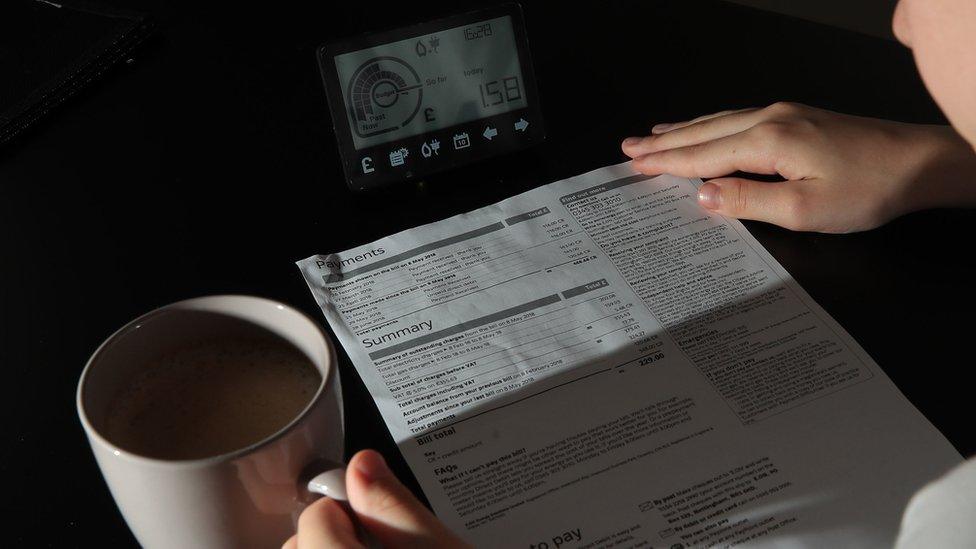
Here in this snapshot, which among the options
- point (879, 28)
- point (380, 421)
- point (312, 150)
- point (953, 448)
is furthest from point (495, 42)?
point (879, 28)

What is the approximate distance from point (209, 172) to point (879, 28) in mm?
1360

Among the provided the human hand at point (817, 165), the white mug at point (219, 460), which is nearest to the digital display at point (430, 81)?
the human hand at point (817, 165)

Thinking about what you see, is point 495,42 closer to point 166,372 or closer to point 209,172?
point 209,172

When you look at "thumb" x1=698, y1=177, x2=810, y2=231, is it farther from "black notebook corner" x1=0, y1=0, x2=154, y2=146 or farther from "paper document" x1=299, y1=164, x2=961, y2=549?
"black notebook corner" x1=0, y1=0, x2=154, y2=146

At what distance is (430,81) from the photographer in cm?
76

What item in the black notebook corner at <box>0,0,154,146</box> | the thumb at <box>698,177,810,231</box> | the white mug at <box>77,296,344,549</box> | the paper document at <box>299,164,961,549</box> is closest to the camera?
the white mug at <box>77,296,344,549</box>

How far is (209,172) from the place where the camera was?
0.81 m

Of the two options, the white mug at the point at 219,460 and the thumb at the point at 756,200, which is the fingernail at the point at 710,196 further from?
the white mug at the point at 219,460

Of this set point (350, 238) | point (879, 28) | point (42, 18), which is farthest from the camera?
point (879, 28)

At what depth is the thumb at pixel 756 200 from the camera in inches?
28.5

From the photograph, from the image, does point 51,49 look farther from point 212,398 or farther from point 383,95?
point 212,398

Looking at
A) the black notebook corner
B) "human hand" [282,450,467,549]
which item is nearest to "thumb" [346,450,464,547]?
"human hand" [282,450,467,549]

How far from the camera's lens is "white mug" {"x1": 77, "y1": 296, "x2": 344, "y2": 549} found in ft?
1.40

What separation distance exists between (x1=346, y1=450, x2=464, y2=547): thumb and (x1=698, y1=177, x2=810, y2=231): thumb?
400mm
